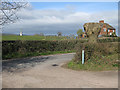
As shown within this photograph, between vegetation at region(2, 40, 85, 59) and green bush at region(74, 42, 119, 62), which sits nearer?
green bush at region(74, 42, 119, 62)

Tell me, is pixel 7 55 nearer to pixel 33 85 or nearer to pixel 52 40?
pixel 52 40

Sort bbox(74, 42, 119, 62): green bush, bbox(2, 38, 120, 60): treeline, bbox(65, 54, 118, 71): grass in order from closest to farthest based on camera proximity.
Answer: bbox(65, 54, 118, 71): grass, bbox(74, 42, 119, 62): green bush, bbox(2, 38, 120, 60): treeline

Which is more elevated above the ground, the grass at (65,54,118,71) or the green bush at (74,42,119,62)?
the green bush at (74,42,119,62)

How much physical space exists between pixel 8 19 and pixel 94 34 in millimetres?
7361

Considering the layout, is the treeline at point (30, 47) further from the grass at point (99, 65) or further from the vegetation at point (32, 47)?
the grass at point (99, 65)

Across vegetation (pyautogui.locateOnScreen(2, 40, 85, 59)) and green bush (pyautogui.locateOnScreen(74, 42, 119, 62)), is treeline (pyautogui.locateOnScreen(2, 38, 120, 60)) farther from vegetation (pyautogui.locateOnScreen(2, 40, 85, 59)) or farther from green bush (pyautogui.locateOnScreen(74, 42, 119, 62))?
green bush (pyautogui.locateOnScreen(74, 42, 119, 62))

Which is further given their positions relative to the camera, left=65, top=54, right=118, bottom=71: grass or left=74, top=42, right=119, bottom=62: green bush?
left=74, top=42, right=119, bottom=62: green bush

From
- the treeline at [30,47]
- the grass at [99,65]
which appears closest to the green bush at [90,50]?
the grass at [99,65]

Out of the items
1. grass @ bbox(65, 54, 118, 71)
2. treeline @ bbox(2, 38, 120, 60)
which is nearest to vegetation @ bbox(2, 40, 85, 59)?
treeline @ bbox(2, 38, 120, 60)

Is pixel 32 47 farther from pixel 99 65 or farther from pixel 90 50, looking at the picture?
pixel 99 65

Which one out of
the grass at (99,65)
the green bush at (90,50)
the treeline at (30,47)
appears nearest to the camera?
the grass at (99,65)

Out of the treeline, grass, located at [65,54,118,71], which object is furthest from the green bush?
the treeline

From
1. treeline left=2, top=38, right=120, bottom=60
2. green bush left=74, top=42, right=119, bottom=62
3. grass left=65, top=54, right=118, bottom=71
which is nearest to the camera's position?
grass left=65, top=54, right=118, bottom=71

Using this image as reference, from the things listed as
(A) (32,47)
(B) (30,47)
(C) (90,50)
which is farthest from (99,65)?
(A) (32,47)
